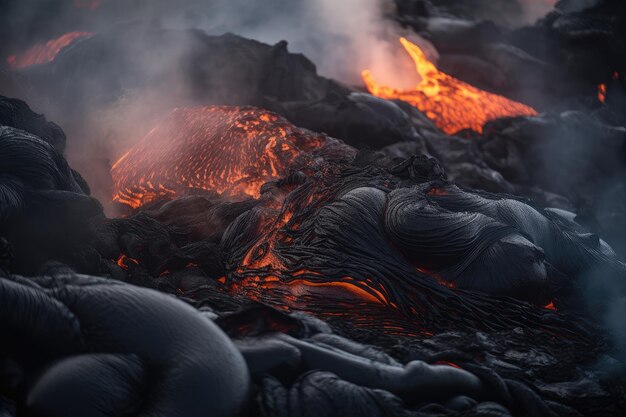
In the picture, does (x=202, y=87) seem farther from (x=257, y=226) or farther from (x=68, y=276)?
(x=68, y=276)

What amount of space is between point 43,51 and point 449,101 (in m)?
4.99

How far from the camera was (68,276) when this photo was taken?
2119mm

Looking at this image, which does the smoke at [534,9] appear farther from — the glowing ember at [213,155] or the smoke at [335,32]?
the glowing ember at [213,155]

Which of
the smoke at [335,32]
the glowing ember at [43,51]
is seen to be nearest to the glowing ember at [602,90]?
the smoke at [335,32]

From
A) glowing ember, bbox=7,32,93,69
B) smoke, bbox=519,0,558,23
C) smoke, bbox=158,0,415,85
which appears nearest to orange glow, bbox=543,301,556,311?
smoke, bbox=158,0,415,85

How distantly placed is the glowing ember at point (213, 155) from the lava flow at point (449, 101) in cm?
408

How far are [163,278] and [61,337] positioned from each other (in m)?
1.36

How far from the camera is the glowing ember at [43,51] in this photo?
7809 mm

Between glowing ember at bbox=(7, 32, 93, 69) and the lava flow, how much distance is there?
12.0 feet

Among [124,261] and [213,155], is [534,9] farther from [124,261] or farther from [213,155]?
[124,261]

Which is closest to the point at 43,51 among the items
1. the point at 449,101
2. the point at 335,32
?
the point at 335,32

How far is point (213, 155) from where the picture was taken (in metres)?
4.74

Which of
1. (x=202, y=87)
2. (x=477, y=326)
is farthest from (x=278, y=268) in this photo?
(x=202, y=87)

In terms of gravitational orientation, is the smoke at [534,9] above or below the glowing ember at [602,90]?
above
